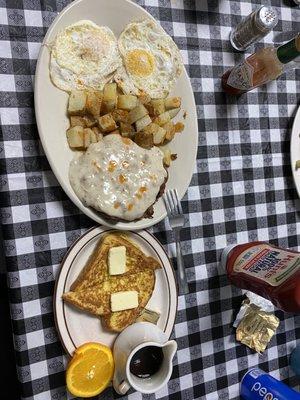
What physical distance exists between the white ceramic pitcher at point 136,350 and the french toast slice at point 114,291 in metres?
0.04

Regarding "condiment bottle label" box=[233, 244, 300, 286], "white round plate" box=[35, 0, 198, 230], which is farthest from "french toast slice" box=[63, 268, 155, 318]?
"condiment bottle label" box=[233, 244, 300, 286]

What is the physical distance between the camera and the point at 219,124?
132 centimetres

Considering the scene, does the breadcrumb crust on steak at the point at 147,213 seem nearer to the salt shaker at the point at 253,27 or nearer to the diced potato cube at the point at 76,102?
the diced potato cube at the point at 76,102

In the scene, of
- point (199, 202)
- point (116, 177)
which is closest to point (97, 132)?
point (116, 177)

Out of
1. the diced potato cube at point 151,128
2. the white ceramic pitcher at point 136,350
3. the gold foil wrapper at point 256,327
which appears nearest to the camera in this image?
the white ceramic pitcher at point 136,350

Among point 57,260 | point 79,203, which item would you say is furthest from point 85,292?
point 79,203

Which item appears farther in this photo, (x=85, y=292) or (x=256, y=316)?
(x=256, y=316)

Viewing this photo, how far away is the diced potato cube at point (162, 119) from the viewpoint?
45.8 inches

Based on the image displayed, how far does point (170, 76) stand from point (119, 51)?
152mm

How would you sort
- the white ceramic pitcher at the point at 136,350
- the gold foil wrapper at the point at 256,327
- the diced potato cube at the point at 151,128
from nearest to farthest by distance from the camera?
the white ceramic pitcher at the point at 136,350 < the diced potato cube at the point at 151,128 < the gold foil wrapper at the point at 256,327

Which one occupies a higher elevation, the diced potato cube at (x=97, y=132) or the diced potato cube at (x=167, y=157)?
the diced potato cube at (x=97, y=132)

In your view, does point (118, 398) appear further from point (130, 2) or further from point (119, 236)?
point (130, 2)

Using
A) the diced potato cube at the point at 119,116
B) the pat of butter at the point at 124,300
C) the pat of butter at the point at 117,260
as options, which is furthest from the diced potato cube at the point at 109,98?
the pat of butter at the point at 124,300

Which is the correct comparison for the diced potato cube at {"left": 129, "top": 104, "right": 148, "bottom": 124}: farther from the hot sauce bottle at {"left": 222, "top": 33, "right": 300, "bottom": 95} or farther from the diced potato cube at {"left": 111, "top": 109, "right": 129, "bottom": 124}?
the hot sauce bottle at {"left": 222, "top": 33, "right": 300, "bottom": 95}
